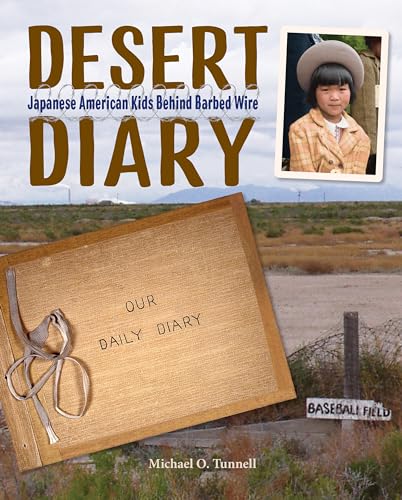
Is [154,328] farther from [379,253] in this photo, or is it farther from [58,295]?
[379,253]

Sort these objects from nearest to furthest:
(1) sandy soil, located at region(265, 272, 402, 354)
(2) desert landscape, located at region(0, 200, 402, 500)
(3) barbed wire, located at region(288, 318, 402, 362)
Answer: (2) desert landscape, located at region(0, 200, 402, 500) → (1) sandy soil, located at region(265, 272, 402, 354) → (3) barbed wire, located at region(288, 318, 402, 362)

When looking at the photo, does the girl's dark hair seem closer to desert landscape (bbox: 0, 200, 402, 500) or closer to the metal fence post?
desert landscape (bbox: 0, 200, 402, 500)

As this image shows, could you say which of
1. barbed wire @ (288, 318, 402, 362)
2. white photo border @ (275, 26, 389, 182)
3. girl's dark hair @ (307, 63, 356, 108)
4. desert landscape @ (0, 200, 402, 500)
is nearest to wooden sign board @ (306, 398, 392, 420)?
desert landscape @ (0, 200, 402, 500)

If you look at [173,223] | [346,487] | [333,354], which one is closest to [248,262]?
[173,223]

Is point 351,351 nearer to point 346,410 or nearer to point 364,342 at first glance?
point 364,342

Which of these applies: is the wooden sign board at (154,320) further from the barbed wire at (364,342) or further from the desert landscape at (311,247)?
the barbed wire at (364,342)

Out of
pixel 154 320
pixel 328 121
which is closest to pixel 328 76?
pixel 328 121
